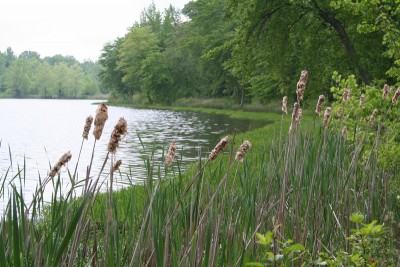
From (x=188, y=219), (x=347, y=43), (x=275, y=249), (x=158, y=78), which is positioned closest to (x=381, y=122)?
Result: (x=275, y=249)

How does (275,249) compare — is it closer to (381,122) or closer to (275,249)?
(275,249)

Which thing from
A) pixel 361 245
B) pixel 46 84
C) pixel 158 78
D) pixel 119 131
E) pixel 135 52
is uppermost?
pixel 135 52

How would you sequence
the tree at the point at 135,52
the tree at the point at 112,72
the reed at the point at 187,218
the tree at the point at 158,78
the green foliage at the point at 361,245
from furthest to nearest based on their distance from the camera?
the tree at the point at 112,72 < the tree at the point at 135,52 < the tree at the point at 158,78 < the green foliage at the point at 361,245 < the reed at the point at 187,218

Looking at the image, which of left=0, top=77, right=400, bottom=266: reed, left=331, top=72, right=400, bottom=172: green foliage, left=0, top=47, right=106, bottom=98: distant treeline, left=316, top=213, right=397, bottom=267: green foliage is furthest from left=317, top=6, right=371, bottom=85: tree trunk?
left=0, top=47, right=106, bottom=98: distant treeline

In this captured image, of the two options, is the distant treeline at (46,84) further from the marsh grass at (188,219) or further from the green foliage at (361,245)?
the green foliage at (361,245)

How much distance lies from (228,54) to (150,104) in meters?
26.4

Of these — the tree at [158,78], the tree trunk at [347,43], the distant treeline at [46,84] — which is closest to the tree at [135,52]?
the tree at [158,78]

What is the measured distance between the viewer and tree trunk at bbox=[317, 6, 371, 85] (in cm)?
2081

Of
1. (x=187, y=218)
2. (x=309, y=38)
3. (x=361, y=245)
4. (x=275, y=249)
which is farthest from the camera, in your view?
(x=309, y=38)

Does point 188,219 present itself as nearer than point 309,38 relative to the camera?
Yes

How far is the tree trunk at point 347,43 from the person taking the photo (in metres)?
20.8

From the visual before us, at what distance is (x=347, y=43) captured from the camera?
21.2 m

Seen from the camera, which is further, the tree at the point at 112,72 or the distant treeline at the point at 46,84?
the distant treeline at the point at 46,84

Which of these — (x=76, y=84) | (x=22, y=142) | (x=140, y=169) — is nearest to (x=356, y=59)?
(x=140, y=169)
